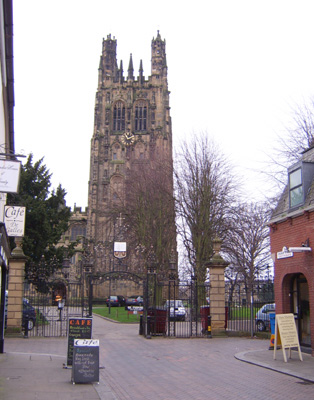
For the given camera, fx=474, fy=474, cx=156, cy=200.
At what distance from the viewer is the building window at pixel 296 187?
51.0ft

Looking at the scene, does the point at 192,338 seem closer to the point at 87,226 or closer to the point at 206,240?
the point at 206,240

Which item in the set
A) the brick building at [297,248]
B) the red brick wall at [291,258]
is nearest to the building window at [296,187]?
the brick building at [297,248]

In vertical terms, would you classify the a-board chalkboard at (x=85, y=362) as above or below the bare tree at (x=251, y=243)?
below

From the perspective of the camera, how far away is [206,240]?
31.0 metres

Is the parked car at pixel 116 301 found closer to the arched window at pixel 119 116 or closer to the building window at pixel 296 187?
the arched window at pixel 119 116

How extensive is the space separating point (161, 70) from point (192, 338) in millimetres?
68365

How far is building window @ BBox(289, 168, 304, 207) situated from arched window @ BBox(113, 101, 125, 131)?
2570 inches

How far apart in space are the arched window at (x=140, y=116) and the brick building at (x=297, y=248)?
210 ft

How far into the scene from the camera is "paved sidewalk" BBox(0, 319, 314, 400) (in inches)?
360

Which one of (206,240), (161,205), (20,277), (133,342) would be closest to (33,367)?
(133,342)

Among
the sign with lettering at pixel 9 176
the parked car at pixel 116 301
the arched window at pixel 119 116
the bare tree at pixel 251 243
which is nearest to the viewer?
the sign with lettering at pixel 9 176

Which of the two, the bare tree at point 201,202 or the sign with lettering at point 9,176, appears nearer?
the sign with lettering at point 9,176

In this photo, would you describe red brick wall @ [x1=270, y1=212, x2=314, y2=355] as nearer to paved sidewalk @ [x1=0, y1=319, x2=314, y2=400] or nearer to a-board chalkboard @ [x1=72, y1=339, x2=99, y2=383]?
paved sidewalk @ [x1=0, y1=319, x2=314, y2=400]

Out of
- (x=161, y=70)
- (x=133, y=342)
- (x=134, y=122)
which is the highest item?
(x=161, y=70)
